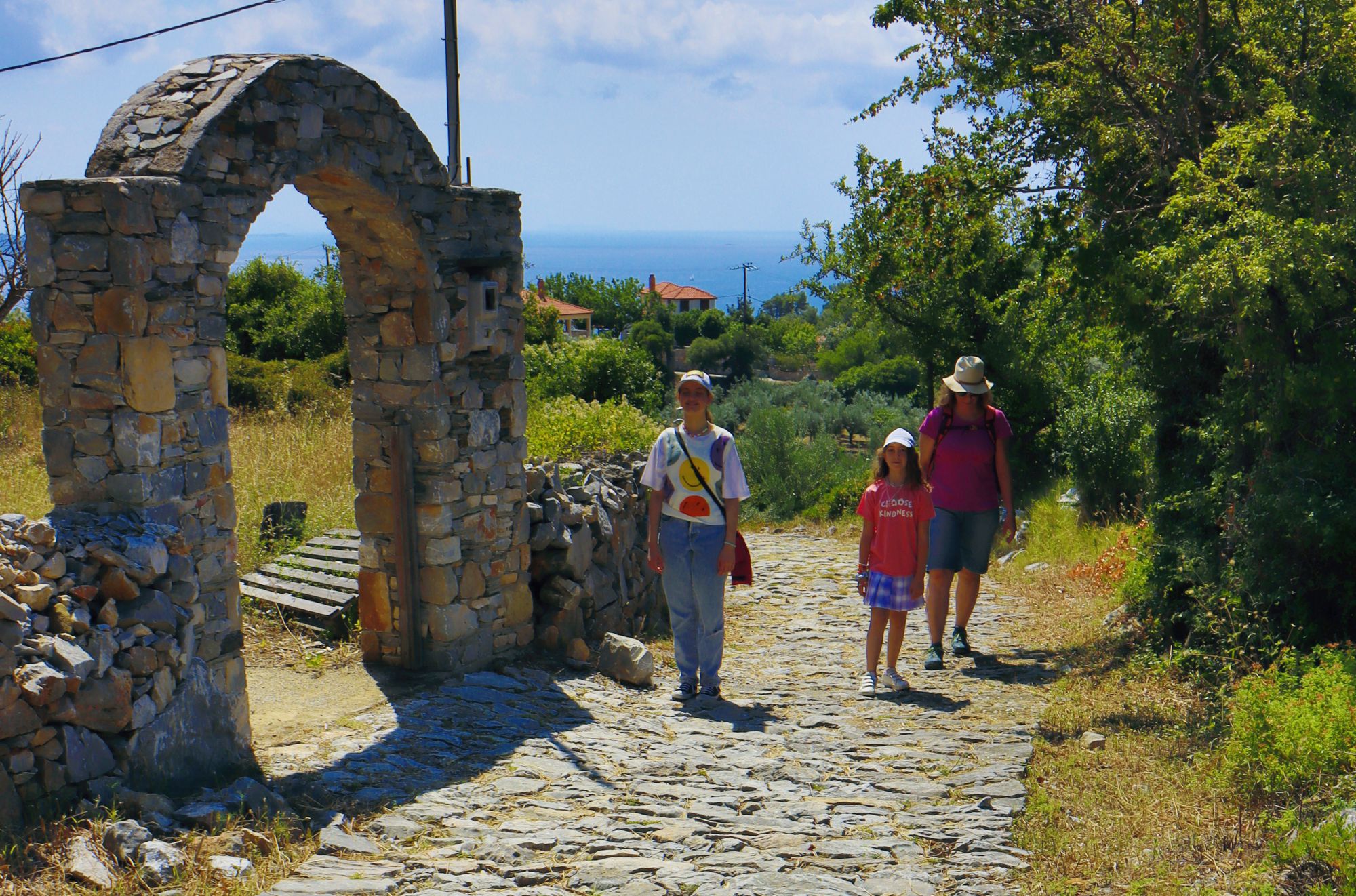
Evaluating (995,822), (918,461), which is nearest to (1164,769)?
(995,822)

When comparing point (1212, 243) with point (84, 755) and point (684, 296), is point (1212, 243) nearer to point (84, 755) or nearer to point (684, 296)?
point (84, 755)

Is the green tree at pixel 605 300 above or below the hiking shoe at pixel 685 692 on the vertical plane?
above

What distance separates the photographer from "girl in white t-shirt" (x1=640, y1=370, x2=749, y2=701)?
7.40m

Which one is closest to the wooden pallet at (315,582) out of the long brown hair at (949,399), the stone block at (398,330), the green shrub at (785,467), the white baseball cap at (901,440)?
the stone block at (398,330)

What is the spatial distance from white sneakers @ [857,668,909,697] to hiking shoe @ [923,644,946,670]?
1.47 feet

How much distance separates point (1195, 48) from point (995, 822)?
5.29 meters

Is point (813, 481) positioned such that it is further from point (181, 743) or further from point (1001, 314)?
point (181, 743)

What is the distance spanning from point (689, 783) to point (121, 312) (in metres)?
3.76

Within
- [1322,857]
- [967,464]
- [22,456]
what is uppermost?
[967,464]

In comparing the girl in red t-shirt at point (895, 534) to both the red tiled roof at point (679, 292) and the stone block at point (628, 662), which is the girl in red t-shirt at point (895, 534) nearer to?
the stone block at point (628, 662)

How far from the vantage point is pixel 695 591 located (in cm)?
760

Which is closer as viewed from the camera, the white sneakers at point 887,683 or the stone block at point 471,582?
the white sneakers at point 887,683

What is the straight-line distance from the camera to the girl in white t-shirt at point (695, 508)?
7.40m

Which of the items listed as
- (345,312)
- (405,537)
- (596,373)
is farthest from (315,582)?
(596,373)
